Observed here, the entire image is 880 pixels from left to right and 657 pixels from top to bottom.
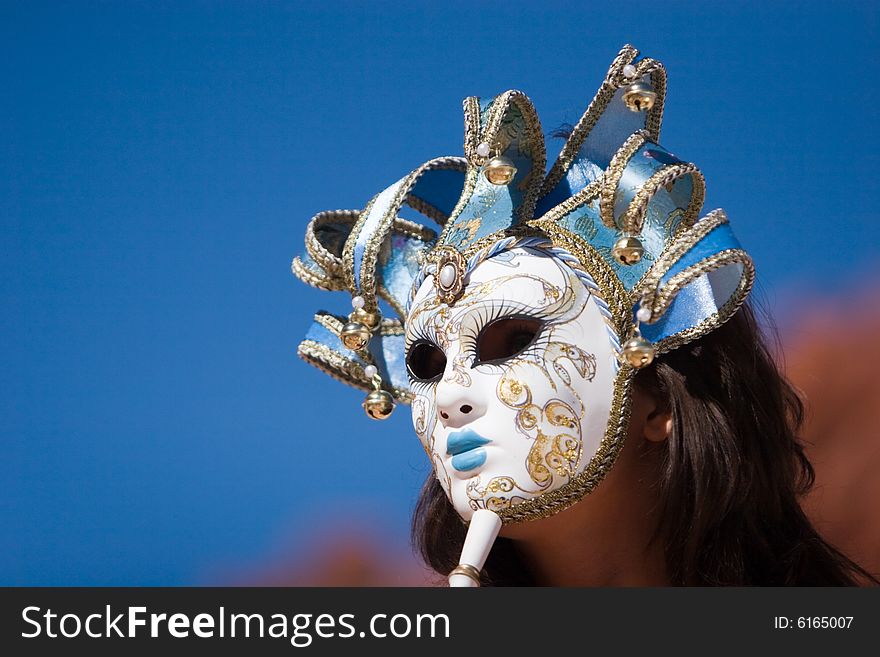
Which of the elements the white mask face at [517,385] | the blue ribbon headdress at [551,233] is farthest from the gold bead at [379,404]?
the white mask face at [517,385]

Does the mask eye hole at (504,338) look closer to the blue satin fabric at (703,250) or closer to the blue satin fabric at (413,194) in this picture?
the blue satin fabric at (703,250)

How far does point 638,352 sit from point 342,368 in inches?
25.8

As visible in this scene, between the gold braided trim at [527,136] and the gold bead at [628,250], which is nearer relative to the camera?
the gold bead at [628,250]

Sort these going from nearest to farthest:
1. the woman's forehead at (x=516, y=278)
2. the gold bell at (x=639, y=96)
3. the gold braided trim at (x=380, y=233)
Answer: the woman's forehead at (x=516, y=278) → the gold bell at (x=639, y=96) → the gold braided trim at (x=380, y=233)

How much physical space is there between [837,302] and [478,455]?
1.44 metres

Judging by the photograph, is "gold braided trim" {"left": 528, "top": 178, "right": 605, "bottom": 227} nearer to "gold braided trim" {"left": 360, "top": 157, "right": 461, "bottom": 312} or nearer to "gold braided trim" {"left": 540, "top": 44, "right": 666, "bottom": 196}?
"gold braided trim" {"left": 540, "top": 44, "right": 666, "bottom": 196}

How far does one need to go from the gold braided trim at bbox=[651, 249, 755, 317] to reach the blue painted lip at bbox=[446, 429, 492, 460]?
0.37 m

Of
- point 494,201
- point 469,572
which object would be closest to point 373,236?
point 494,201

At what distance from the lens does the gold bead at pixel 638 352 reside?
234cm

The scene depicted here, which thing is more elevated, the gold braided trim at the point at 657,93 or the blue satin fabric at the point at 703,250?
the gold braided trim at the point at 657,93

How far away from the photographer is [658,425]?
2.47 meters

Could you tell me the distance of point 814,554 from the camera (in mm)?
2531

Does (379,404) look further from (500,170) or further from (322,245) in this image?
(500,170)
